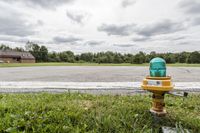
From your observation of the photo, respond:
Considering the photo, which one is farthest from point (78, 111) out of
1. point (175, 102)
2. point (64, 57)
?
point (64, 57)

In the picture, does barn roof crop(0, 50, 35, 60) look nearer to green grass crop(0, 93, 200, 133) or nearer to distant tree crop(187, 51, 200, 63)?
distant tree crop(187, 51, 200, 63)

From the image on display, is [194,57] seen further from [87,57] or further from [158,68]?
[158,68]

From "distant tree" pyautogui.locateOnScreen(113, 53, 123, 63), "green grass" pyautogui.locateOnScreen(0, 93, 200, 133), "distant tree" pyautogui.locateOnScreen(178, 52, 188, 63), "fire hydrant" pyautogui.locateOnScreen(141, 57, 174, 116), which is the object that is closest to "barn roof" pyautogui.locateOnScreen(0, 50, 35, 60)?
"distant tree" pyautogui.locateOnScreen(113, 53, 123, 63)

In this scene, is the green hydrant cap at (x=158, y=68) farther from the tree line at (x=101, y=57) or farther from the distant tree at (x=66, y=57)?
the distant tree at (x=66, y=57)

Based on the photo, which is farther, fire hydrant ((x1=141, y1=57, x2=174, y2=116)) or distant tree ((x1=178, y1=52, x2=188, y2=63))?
distant tree ((x1=178, y1=52, x2=188, y2=63))

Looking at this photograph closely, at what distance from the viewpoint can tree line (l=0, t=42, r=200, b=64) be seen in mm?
49169

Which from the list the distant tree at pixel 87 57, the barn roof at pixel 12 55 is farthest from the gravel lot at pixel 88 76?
the barn roof at pixel 12 55

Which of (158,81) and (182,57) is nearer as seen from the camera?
(158,81)

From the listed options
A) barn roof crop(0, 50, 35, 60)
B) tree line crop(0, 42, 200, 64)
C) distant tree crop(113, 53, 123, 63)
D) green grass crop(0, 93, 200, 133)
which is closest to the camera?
green grass crop(0, 93, 200, 133)

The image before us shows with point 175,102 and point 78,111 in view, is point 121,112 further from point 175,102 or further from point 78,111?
point 175,102

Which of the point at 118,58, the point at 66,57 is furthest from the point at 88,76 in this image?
the point at 66,57

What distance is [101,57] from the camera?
61406 millimetres

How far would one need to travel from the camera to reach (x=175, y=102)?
377 cm

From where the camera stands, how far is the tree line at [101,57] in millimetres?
49169
